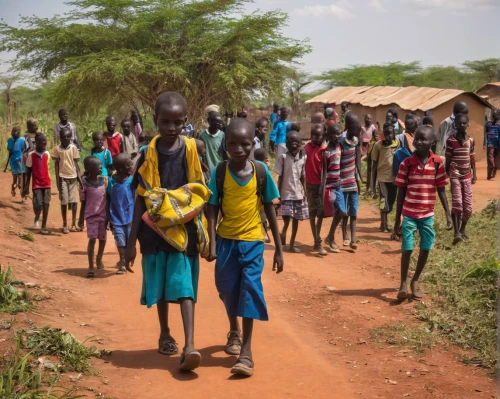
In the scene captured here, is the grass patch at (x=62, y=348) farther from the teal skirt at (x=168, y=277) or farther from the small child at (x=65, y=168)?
the small child at (x=65, y=168)

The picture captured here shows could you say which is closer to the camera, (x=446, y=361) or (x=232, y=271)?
(x=232, y=271)

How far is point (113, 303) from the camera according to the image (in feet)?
22.8

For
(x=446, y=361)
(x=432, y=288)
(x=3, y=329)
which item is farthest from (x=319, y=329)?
(x=3, y=329)

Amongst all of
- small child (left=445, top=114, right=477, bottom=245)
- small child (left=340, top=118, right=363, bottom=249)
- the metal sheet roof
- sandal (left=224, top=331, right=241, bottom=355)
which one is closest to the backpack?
sandal (left=224, top=331, right=241, bottom=355)

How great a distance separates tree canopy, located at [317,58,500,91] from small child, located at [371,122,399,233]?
98.8ft

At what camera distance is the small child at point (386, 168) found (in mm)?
10648

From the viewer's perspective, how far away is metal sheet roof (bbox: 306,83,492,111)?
20.4 metres

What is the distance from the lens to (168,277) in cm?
493

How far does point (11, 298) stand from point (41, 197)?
197 inches

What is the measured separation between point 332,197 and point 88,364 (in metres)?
5.08

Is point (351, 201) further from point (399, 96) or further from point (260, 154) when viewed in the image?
point (399, 96)

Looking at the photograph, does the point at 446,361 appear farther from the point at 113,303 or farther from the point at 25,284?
the point at 25,284

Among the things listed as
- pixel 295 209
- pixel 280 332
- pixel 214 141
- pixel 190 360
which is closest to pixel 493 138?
pixel 295 209

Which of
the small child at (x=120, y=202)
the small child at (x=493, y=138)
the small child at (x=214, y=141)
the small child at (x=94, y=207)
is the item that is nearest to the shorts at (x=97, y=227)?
the small child at (x=94, y=207)
